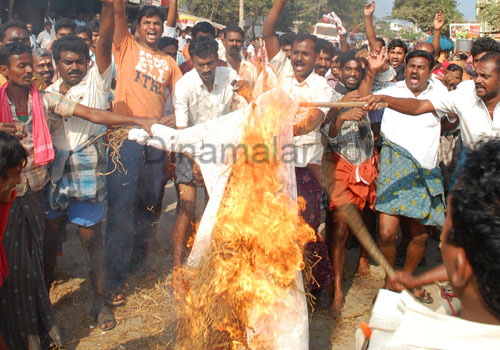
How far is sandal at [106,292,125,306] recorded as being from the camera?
4.30 metres

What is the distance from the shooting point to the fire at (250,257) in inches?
116

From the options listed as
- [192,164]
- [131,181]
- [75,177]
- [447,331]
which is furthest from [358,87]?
[447,331]

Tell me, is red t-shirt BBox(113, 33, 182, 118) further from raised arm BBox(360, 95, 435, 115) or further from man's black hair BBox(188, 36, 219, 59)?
raised arm BBox(360, 95, 435, 115)

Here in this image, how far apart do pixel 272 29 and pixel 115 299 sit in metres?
3.01

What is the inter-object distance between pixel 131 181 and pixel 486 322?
12.2 ft

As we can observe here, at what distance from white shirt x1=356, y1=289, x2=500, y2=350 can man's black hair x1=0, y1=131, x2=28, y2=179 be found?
2116mm

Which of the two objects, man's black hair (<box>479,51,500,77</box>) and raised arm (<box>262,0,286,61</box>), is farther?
raised arm (<box>262,0,286,61</box>)

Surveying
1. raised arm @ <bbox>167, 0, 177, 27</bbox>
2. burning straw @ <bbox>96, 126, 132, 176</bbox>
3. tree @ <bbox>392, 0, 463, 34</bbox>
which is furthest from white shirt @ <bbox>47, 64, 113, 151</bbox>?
tree @ <bbox>392, 0, 463, 34</bbox>

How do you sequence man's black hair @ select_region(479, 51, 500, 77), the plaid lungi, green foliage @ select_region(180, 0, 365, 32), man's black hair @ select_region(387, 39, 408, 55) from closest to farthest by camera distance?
the plaid lungi
man's black hair @ select_region(479, 51, 500, 77)
man's black hair @ select_region(387, 39, 408, 55)
green foliage @ select_region(180, 0, 365, 32)

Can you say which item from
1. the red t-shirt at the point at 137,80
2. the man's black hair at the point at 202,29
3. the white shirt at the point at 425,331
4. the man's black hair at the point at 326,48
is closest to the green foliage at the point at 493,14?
the man's black hair at the point at 326,48

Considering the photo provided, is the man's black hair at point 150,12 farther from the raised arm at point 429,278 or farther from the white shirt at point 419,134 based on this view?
the raised arm at point 429,278

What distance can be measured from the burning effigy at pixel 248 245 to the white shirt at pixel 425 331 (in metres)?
1.34

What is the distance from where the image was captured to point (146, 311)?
13.9ft

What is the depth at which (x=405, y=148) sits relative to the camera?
14.6 ft
